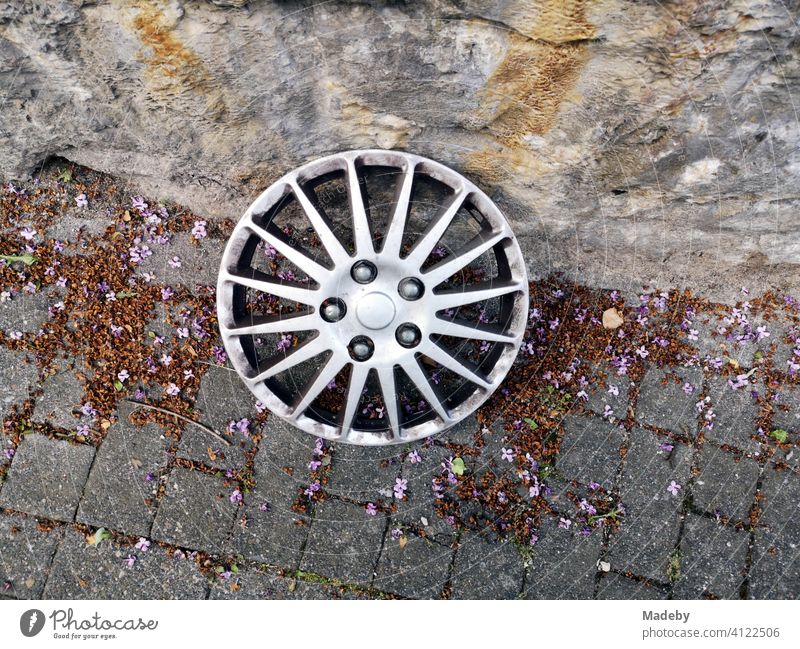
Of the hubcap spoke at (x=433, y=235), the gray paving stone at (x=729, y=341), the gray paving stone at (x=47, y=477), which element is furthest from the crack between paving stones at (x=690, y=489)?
the gray paving stone at (x=47, y=477)

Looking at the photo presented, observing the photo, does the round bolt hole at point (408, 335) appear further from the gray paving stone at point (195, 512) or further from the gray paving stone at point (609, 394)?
the gray paving stone at point (195, 512)

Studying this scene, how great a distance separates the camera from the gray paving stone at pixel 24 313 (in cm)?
346

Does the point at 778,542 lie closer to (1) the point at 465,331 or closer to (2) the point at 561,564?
(2) the point at 561,564

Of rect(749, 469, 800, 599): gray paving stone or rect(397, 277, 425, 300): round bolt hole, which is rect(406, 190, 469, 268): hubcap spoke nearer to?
rect(397, 277, 425, 300): round bolt hole

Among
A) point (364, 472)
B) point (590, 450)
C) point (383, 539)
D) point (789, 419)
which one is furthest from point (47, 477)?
point (789, 419)

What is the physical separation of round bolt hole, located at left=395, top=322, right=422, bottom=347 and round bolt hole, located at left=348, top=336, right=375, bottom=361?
136 millimetres

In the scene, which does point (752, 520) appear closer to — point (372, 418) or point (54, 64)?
point (372, 418)

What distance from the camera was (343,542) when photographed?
339 cm

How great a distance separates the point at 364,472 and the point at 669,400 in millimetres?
1698

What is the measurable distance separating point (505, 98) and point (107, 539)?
9.56 ft

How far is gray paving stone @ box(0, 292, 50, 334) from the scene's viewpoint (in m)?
3.46

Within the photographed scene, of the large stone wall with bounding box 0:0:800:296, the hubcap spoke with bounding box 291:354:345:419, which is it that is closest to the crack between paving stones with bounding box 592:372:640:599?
the large stone wall with bounding box 0:0:800:296

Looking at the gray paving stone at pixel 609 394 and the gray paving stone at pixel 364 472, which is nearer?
the gray paving stone at pixel 364 472

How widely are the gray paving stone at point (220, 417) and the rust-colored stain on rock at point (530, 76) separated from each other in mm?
1684
